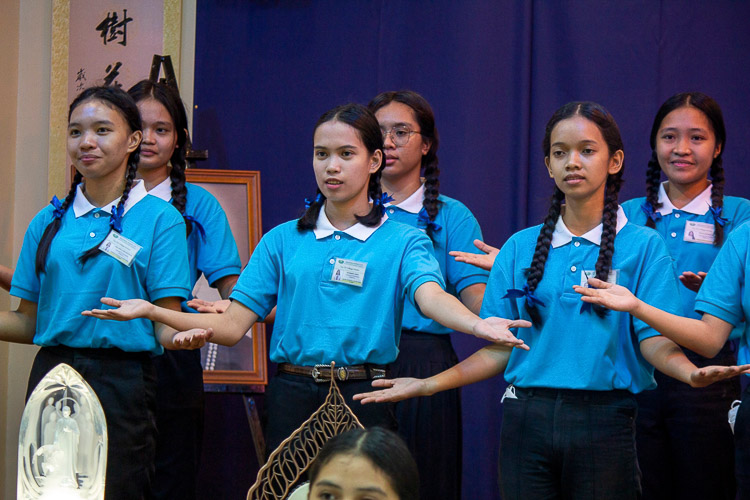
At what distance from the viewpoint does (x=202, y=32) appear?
4375 mm

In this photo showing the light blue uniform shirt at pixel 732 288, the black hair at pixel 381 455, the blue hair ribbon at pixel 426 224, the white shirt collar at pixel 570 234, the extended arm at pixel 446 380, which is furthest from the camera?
the blue hair ribbon at pixel 426 224

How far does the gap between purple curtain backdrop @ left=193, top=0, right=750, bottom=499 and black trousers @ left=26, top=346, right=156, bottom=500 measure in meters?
1.75

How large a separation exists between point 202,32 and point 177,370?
190 centimetres

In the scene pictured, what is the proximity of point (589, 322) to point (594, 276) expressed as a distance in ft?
0.44

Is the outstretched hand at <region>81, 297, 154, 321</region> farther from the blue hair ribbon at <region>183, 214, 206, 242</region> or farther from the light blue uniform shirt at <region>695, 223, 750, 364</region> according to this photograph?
the light blue uniform shirt at <region>695, 223, 750, 364</region>

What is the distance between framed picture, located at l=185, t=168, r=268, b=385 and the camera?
387cm

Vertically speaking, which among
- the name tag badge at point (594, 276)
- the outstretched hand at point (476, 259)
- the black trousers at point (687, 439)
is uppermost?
the outstretched hand at point (476, 259)

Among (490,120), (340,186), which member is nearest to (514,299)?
(340,186)

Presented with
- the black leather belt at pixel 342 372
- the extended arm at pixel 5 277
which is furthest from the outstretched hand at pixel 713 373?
the extended arm at pixel 5 277

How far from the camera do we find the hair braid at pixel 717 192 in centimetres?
313

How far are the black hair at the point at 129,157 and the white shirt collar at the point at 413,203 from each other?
3.15ft

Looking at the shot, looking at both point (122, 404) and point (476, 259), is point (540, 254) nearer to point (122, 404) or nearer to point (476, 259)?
point (476, 259)

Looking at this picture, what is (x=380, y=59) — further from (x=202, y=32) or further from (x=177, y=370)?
(x=177, y=370)

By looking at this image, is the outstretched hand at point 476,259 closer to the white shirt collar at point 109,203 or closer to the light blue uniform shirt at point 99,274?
the light blue uniform shirt at point 99,274
